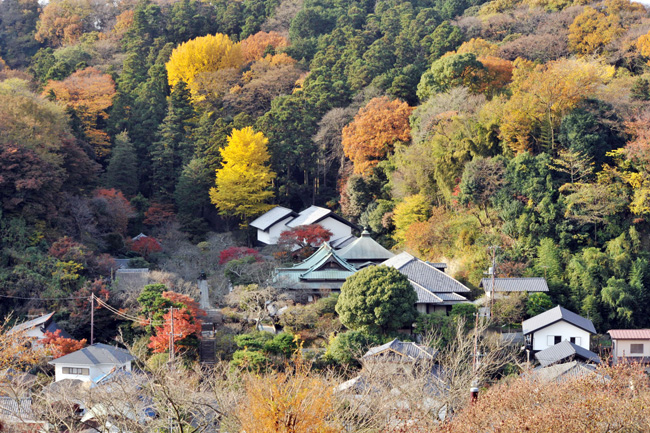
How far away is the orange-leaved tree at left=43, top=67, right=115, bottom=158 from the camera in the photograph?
38312 mm

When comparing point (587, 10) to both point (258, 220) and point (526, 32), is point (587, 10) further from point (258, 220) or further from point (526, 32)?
point (258, 220)

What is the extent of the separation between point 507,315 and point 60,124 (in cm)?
1848

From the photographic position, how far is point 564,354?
2233cm

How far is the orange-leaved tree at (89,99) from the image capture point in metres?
38.3

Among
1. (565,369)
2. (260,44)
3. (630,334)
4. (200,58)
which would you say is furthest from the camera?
(260,44)

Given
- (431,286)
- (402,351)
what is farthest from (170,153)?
(402,351)

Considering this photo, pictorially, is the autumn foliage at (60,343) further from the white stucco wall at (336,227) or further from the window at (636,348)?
the window at (636,348)

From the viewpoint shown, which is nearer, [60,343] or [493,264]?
[60,343]

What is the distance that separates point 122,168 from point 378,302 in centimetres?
1828

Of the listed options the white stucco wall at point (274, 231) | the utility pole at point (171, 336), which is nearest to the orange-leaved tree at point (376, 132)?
the white stucco wall at point (274, 231)

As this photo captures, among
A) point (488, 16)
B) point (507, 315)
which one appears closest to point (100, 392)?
point (507, 315)

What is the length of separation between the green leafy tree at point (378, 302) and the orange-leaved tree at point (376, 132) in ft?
37.6

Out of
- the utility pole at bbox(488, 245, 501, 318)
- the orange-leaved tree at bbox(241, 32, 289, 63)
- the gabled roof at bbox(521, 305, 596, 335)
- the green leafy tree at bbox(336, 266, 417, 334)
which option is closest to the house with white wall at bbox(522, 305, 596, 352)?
the gabled roof at bbox(521, 305, 596, 335)

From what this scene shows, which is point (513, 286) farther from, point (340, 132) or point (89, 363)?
point (340, 132)
